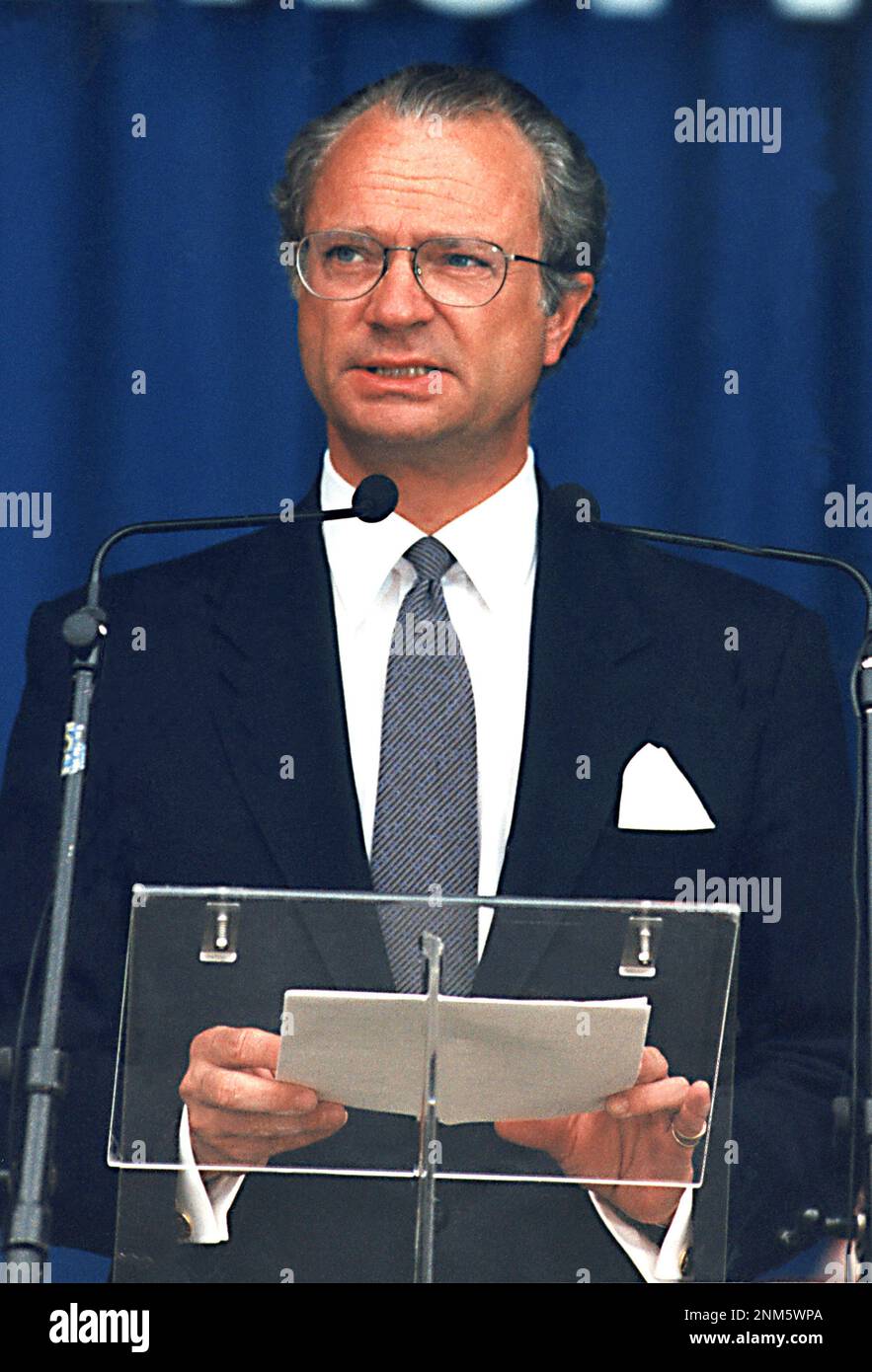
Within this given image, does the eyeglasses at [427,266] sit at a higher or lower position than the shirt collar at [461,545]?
higher

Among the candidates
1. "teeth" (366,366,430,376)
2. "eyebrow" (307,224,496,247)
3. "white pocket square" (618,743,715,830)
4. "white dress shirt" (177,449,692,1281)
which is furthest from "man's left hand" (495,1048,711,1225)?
"eyebrow" (307,224,496,247)

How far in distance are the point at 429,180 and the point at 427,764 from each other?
3.26ft

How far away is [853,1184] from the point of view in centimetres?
276

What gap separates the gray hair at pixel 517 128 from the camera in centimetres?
371

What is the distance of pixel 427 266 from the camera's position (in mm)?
3596

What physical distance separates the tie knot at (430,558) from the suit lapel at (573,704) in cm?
20

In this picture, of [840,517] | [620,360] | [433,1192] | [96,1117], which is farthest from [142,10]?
[433,1192]

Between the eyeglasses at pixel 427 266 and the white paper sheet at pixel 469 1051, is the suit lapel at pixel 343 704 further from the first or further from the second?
the white paper sheet at pixel 469 1051

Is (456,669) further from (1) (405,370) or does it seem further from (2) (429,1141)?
(2) (429,1141)

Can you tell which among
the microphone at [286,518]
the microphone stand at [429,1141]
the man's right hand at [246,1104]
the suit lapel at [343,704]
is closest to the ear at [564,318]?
the suit lapel at [343,704]

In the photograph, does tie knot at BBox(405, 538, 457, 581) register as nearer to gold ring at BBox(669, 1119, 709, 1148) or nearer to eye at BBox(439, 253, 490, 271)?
eye at BBox(439, 253, 490, 271)

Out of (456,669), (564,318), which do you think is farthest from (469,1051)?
(564,318)
